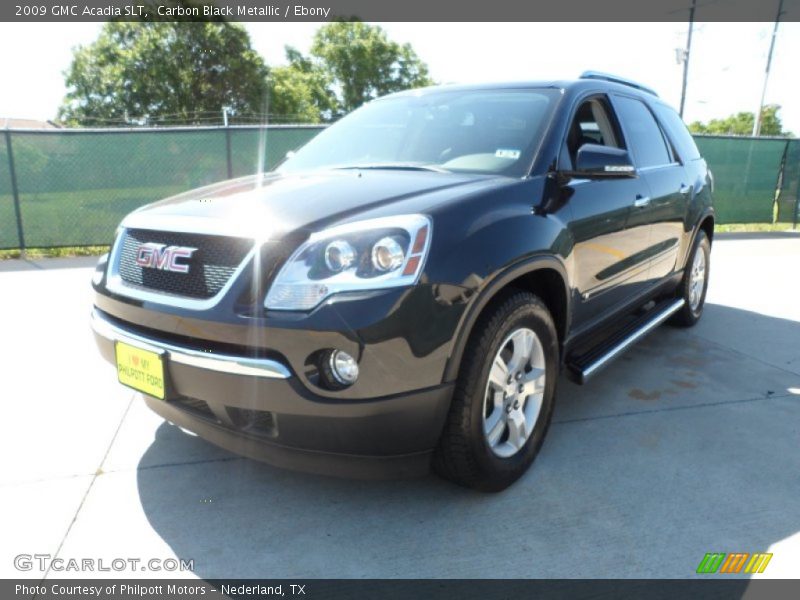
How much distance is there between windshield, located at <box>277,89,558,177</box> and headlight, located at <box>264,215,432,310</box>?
0.88 m

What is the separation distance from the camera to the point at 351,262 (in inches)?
81.7

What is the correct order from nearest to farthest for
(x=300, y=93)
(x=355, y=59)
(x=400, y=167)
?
(x=400, y=167) < (x=300, y=93) < (x=355, y=59)

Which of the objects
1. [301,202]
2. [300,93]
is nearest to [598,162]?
[301,202]

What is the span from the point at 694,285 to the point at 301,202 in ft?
13.2

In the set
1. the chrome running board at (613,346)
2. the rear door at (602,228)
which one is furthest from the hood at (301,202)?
the chrome running board at (613,346)

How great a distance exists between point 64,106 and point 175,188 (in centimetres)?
3804

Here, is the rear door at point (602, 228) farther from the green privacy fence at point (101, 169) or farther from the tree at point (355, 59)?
the tree at point (355, 59)

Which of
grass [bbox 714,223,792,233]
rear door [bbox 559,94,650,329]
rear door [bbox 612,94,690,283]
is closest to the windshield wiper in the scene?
rear door [bbox 559,94,650,329]

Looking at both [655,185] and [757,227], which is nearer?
[655,185]

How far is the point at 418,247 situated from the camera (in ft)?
6.91

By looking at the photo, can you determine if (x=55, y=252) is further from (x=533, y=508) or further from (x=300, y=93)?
(x=300, y=93)

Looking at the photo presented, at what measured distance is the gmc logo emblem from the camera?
7.50ft

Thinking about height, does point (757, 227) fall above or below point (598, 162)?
below

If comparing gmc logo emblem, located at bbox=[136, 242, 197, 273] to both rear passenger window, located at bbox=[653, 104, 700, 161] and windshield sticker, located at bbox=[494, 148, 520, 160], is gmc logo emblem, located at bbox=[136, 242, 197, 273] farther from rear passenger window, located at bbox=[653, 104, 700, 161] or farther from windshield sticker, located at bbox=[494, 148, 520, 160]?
rear passenger window, located at bbox=[653, 104, 700, 161]
